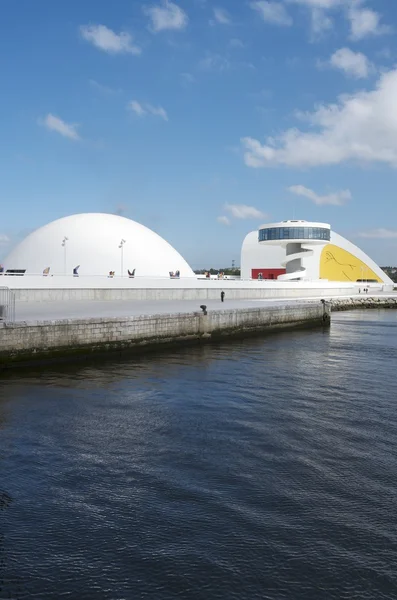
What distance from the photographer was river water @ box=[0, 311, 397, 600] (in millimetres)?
5395

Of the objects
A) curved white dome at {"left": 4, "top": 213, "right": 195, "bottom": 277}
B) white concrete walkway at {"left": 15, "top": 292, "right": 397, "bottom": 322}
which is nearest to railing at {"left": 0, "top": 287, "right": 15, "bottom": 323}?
white concrete walkway at {"left": 15, "top": 292, "right": 397, "bottom": 322}

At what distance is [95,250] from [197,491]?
49.6 metres

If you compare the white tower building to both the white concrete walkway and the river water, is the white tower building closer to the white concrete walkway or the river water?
the white concrete walkway

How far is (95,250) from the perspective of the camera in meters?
55.0

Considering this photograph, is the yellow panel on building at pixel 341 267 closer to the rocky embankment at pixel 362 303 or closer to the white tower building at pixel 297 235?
the white tower building at pixel 297 235

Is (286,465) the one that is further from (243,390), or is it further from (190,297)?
(190,297)

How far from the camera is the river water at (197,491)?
17.7 ft

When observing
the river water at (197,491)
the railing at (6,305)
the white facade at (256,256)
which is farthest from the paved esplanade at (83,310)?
the white facade at (256,256)

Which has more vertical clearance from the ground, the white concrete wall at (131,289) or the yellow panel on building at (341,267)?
the yellow panel on building at (341,267)

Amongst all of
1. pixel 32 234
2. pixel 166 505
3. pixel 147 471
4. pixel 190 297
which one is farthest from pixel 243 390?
pixel 32 234

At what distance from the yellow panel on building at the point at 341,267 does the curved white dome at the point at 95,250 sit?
45.0 m

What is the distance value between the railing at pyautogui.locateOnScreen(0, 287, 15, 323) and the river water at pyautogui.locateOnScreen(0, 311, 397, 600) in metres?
3.26

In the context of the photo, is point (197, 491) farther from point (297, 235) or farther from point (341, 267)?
point (341, 267)

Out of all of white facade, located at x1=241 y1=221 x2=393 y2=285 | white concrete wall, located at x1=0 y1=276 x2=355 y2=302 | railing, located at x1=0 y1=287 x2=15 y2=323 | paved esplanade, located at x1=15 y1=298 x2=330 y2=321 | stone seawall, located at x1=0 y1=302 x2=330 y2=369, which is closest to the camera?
stone seawall, located at x1=0 y1=302 x2=330 y2=369
